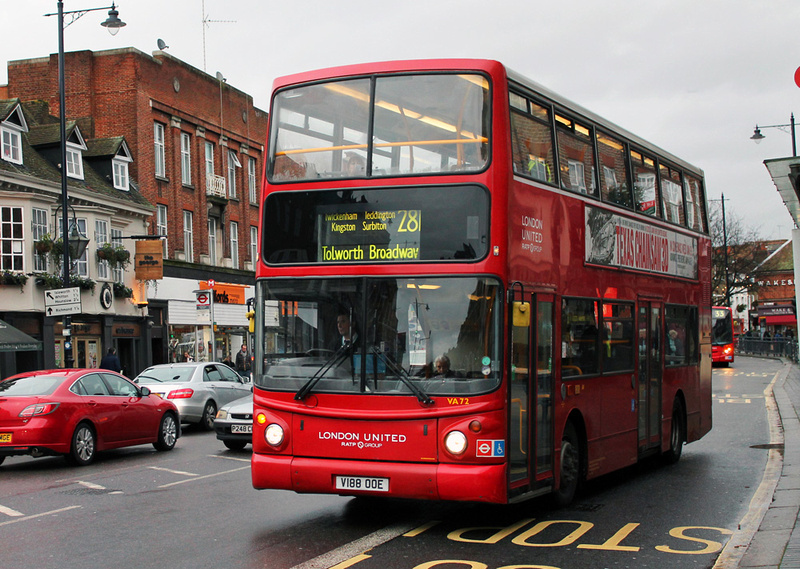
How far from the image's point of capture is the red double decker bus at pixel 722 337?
167 ft

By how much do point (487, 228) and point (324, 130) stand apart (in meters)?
1.86

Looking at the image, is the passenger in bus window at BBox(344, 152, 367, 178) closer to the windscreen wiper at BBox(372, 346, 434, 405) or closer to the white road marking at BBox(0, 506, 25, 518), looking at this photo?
the windscreen wiper at BBox(372, 346, 434, 405)

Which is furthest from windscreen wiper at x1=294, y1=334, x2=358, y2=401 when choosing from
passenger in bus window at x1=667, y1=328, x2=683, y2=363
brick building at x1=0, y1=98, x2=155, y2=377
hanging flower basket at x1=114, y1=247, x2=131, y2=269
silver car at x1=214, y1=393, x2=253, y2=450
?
hanging flower basket at x1=114, y1=247, x2=131, y2=269

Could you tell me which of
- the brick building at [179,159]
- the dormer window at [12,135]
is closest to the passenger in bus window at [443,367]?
the dormer window at [12,135]

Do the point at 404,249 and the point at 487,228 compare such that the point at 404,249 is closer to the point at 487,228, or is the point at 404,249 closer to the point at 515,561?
the point at 487,228

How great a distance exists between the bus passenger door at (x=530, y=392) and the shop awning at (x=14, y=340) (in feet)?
72.2

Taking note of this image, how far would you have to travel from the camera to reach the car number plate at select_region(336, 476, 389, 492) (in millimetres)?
8469

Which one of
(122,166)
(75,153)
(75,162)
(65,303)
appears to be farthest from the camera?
(122,166)

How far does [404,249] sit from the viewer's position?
28.4 feet

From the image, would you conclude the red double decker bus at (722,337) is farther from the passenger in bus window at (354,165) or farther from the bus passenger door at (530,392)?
the passenger in bus window at (354,165)

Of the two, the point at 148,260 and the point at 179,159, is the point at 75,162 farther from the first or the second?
the point at 179,159

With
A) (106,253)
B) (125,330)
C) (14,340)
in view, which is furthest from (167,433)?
(125,330)

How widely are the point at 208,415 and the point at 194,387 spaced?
75 centimetres

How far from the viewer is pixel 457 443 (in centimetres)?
830
